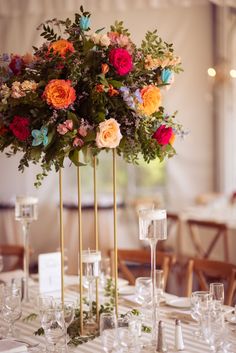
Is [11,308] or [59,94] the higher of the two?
[59,94]

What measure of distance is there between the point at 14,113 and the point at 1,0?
359cm

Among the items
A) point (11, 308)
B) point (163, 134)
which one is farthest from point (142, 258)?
point (163, 134)

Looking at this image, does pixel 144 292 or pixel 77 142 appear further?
pixel 144 292

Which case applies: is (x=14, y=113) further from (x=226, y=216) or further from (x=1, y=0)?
(x=226, y=216)

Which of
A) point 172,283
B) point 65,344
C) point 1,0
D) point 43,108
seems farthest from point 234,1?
point 65,344

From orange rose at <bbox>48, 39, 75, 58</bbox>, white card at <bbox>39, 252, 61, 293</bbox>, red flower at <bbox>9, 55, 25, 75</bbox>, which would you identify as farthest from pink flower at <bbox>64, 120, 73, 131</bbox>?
white card at <bbox>39, 252, 61, 293</bbox>

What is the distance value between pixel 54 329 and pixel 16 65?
3.73 ft

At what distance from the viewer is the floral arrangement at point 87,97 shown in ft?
8.84

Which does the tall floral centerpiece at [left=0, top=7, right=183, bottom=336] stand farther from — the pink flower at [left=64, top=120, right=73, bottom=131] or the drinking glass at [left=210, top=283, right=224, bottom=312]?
the drinking glass at [left=210, top=283, right=224, bottom=312]

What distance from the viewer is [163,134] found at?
278cm

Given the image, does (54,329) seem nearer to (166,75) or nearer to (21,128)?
(21,128)

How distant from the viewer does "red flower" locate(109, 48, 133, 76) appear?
8.84 feet

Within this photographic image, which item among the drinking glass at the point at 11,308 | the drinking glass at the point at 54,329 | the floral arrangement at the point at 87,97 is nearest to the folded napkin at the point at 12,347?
the drinking glass at the point at 54,329

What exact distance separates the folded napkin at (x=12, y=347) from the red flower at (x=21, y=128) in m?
0.84
